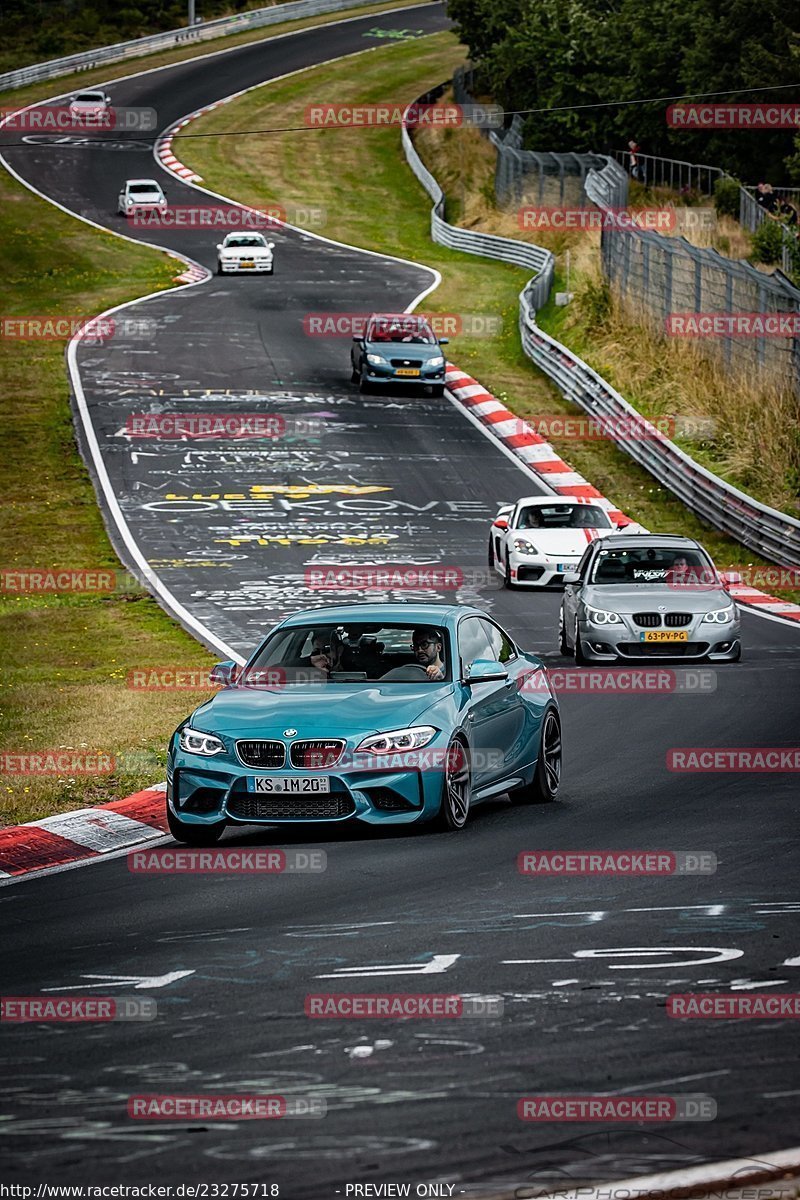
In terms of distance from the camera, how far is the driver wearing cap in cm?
1257

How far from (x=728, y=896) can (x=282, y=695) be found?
350 cm

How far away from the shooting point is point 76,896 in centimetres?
1039

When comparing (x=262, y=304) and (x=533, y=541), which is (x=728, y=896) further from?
(x=262, y=304)

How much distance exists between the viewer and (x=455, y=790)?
11969 mm

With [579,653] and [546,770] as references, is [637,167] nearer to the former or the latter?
[579,653]

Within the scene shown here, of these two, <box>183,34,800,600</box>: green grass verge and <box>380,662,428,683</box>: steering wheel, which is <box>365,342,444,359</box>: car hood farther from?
<box>380,662,428,683</box>: steering wheel

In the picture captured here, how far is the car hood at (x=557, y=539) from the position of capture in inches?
1088

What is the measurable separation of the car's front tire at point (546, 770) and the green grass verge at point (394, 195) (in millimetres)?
16895

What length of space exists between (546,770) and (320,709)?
7.22 feet

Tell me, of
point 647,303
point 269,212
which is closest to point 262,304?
point 647,303

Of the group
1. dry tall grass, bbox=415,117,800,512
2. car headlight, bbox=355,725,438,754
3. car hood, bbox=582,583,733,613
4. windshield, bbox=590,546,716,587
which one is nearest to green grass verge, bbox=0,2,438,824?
car headlight, bbox=355,725,438,754

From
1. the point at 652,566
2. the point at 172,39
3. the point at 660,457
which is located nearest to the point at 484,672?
the point at 652,566

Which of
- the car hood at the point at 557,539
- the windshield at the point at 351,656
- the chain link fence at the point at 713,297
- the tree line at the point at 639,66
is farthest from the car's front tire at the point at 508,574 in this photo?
the tree line at the point at 639,66

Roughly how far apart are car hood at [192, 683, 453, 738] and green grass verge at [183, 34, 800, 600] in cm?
1854
